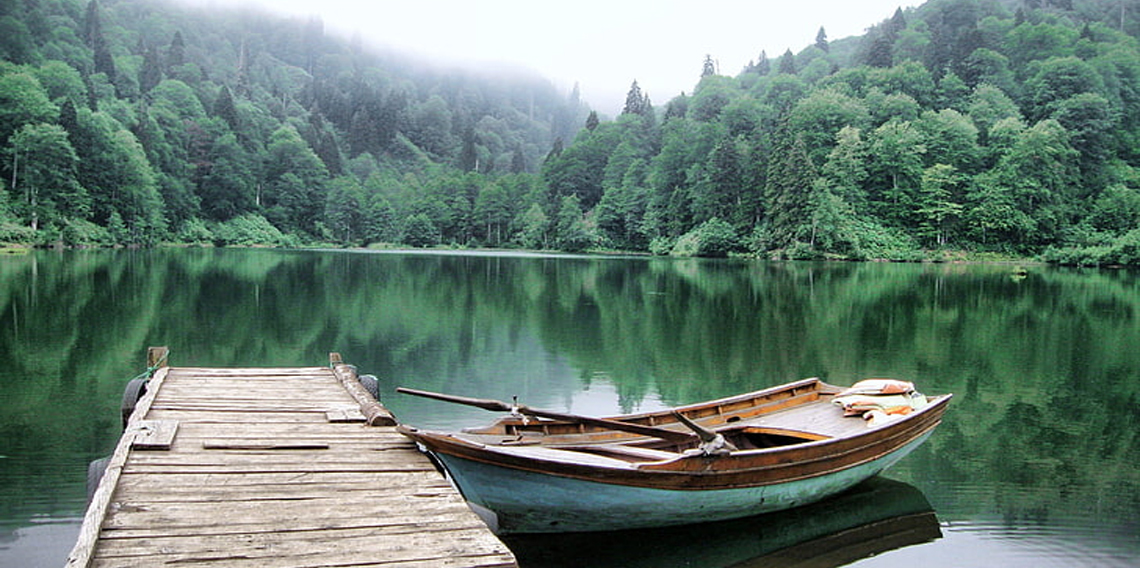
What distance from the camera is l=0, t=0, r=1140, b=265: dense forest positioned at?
3113 inches

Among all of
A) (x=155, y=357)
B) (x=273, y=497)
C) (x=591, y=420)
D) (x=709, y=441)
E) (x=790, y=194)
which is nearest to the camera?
(x=273, y=497)

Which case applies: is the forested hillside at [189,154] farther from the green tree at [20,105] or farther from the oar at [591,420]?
the oar at [591,420]

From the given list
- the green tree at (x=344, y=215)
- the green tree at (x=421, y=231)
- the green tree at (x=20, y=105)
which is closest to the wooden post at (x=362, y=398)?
the green tree at (x=20, y=105)

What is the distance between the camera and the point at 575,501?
7.38 meters

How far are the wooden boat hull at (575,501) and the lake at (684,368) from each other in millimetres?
340

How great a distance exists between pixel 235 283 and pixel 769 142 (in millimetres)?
68868

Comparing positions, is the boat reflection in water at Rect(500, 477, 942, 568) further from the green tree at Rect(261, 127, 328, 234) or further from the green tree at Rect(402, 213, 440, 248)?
the green tree at Rect(402, 213, 440, 248)

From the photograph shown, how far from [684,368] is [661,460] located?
10.9 metres

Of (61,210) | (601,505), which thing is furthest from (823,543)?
(61,210)

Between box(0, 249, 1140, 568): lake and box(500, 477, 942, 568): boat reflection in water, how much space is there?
3 centimetres

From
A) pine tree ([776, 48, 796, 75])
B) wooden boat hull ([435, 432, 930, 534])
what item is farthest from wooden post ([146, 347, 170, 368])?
pine tree ([776, 48, 796, 75])

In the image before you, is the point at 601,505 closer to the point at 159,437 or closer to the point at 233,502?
the point at 233,502

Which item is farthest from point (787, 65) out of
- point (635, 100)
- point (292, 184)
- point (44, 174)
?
point (44, 174)

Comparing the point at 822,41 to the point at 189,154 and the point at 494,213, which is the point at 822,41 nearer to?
the point at 494,213
